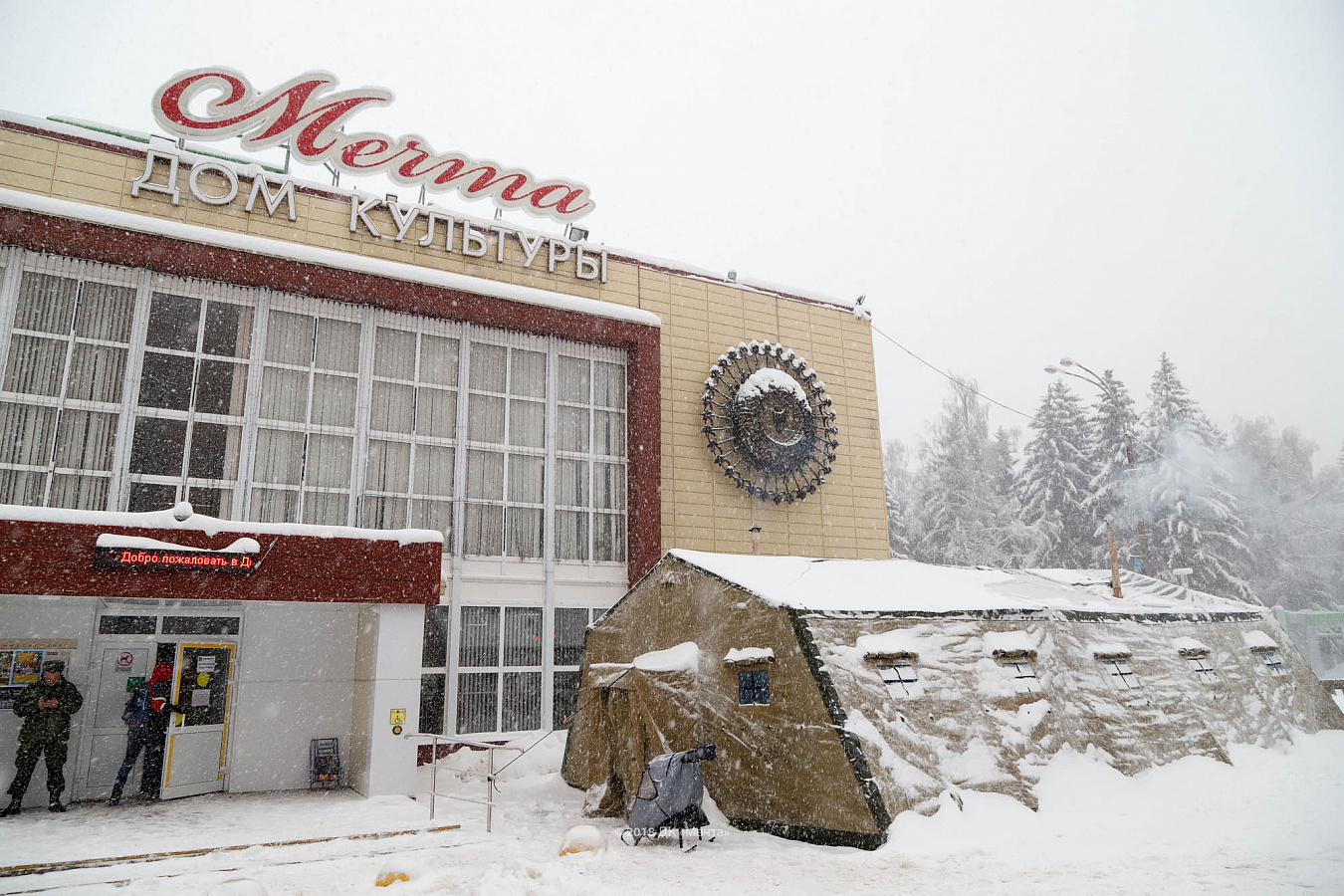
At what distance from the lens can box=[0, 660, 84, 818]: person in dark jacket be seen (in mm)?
9211

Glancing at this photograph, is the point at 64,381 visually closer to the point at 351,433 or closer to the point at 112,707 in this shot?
the point at 351,433

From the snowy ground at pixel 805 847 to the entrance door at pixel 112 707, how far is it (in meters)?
0.59

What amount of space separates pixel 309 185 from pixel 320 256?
5.24ft

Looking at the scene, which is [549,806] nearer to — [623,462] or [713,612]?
[713,612]

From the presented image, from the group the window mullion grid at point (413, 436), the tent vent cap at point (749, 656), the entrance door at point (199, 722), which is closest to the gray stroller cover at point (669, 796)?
the tent vent cap at point (749, 656)

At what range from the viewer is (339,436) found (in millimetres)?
13930

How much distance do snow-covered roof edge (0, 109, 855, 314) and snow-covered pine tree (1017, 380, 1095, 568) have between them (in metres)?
22.0

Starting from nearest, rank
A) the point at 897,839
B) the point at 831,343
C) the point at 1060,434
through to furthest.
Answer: the point at 897,839 → the point at 831,343 → the point at 1060,434

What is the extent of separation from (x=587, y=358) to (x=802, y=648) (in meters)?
9.92

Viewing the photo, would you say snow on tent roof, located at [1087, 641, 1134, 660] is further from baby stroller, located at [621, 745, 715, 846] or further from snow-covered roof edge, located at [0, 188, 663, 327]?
snow-covered roof edge, located at [0, 188, 663, 327]

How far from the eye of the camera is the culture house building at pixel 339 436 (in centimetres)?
1052

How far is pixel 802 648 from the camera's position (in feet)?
26.2

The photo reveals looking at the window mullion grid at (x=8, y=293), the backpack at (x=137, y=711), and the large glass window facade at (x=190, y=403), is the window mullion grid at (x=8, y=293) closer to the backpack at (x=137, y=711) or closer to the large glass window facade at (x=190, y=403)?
the large glass window facade at (x=190, y=403)

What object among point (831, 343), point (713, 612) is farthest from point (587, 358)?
point (713, 612)
